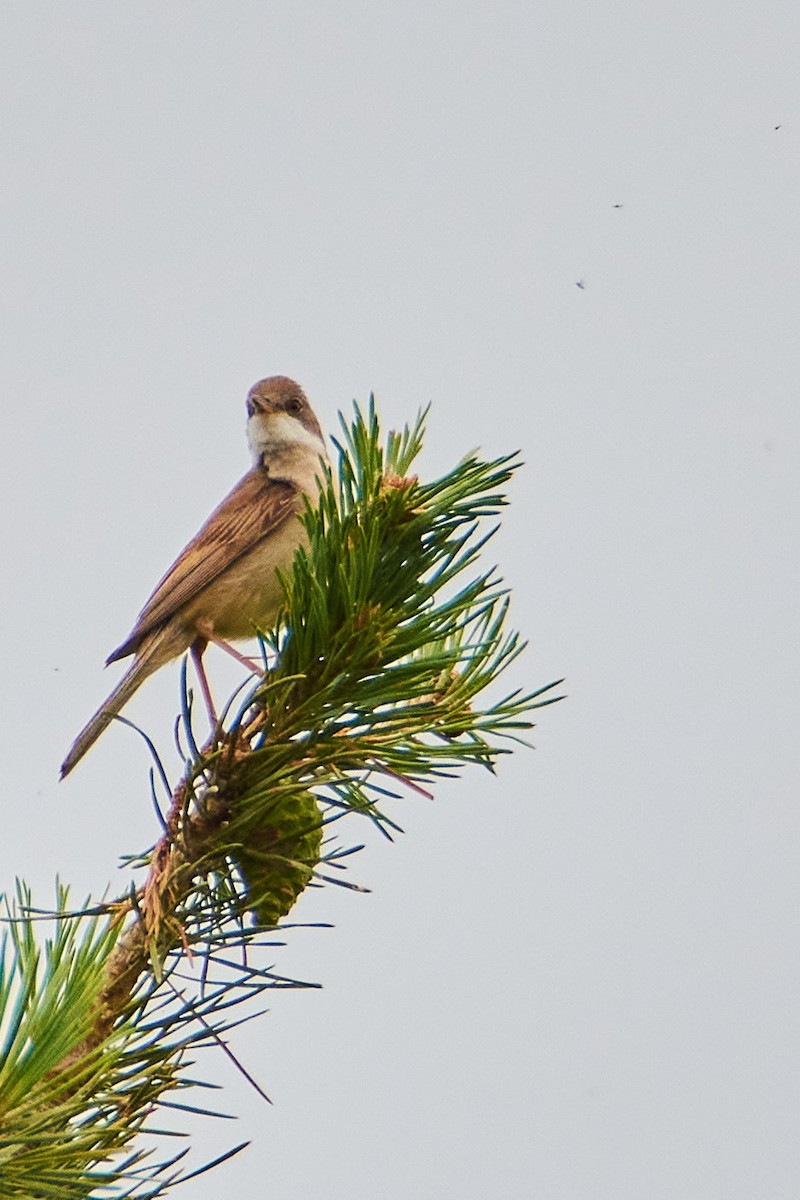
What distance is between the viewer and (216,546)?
6090mm

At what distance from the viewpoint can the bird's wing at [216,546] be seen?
5.94 m

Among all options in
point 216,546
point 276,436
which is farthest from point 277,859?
point 276,436

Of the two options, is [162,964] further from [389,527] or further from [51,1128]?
[389,527]

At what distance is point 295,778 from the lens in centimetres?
295

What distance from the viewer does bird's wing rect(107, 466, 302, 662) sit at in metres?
5.94

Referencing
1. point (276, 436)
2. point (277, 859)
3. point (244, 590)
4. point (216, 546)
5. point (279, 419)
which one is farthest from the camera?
point (279, 419)

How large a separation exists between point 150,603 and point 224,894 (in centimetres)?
332

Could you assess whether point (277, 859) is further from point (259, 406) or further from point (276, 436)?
point (259, 406)

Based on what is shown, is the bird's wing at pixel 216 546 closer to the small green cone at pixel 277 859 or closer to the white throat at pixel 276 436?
the white throat at pixel 276 436

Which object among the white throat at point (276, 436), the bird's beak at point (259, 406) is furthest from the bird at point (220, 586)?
the bird's beak at point (259, 406)

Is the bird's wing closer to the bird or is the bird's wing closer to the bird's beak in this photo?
the bird

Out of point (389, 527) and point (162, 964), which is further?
point (389, 527)

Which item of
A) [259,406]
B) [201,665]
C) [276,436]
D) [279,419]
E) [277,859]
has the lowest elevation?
[277,859]

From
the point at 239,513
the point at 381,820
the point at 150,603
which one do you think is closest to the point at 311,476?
the point at 239,513
